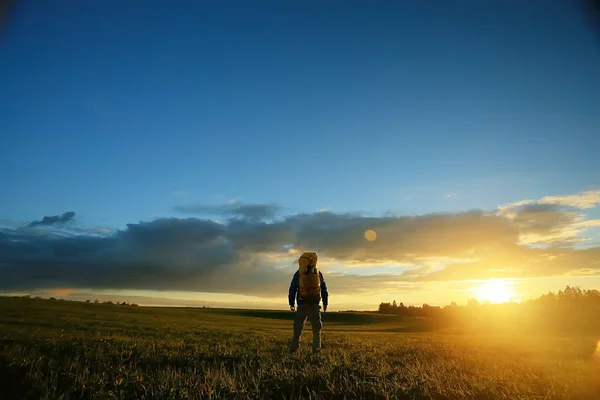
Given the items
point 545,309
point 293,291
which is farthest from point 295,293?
point 545,309

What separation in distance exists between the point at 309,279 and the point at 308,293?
503 mm

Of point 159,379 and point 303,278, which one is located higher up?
point 303,278

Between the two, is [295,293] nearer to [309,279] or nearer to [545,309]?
[309,279]

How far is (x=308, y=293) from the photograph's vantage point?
14703mm

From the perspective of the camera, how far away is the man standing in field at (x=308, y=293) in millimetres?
14484

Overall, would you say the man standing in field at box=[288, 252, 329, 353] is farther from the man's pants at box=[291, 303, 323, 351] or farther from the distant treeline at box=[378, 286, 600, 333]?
the distant treeline at box=[378, 286, 600, 333]

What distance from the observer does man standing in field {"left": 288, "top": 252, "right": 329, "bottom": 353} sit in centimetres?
1448

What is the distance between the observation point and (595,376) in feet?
28.9

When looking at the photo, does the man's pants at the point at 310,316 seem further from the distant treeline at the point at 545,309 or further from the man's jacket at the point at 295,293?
the distant treeline at the point at 545,309

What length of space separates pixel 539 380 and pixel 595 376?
1894 millimetres

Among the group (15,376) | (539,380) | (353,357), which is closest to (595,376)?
(539,380)

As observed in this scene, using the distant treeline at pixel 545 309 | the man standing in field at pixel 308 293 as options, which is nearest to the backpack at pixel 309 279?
the man standing in field at pixel 308 293

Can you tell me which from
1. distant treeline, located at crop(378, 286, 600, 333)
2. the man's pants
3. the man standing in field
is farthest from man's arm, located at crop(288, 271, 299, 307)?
distant treeline, located at crop(378, 286, 600, 333)

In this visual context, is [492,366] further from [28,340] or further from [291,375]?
[28,340]
